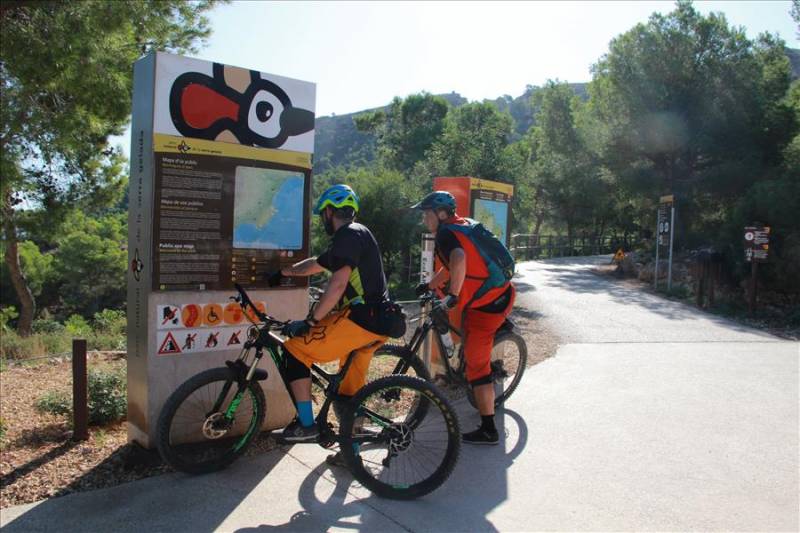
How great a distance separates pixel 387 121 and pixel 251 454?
5555cm

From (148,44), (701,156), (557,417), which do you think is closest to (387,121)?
(701,156)

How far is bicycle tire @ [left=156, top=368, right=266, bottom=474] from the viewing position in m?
3.63

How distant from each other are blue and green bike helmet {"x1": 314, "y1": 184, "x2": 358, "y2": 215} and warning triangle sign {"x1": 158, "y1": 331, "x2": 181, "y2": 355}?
140cm

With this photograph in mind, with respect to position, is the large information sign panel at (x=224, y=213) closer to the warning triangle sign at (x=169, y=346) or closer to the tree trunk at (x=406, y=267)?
the warning triangle sign at (x=169, y=346)

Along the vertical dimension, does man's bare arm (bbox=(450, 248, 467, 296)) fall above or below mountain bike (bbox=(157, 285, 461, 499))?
above

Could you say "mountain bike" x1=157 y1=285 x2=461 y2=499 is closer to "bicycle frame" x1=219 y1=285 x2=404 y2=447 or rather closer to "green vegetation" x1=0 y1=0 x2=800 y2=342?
"bicycle frame" x1=219 y1=285 x2=404 y2=447

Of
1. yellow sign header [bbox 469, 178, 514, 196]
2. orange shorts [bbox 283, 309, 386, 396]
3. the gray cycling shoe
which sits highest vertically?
yellow sign header [bbox 469, 178, 514, 196]

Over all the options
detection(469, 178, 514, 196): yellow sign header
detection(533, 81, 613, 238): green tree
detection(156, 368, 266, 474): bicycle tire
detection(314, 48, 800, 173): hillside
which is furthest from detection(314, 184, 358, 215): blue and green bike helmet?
detection(314, 48, 800, 173): hillside

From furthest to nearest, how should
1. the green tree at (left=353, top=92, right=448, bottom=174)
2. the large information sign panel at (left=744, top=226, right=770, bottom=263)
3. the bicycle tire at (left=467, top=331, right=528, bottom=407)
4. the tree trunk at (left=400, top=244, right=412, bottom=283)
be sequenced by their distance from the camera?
the green tree at (left=353, top=92, right=448, bottom=174) < the tree trunk at (left=400, top=244, right=412, bottom=283) < the large information sign panel at (left=744, top=226, right=770, bottom=263) < the bicycle tire at (left=467, top=331, right=528, bottom=407)

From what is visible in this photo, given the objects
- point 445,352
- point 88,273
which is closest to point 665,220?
point 445,352

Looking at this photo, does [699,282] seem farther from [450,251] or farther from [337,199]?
[337,199]

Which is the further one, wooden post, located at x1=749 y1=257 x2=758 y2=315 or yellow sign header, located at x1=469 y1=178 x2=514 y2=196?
wooden post, located at x1=749 y1=257 x2=758 y2=315

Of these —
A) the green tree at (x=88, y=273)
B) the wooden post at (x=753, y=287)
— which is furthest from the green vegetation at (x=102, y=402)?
the green tree at (x=88, y=273)

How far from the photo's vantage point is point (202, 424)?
397 cm
